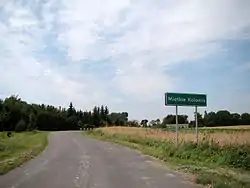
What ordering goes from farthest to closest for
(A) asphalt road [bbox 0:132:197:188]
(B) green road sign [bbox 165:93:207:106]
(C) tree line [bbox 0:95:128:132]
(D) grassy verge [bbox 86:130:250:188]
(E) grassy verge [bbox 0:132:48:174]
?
(C) tree line [bbox 0:95:128:132] < (B) green road sign [bbox 165:93:207:106] < (E) grassy verge [bbox 0:132:48:174] < (D) grassy verge [bbox 86:130:250:188] < (A) asphalt road [bbox 0:132:197:188]

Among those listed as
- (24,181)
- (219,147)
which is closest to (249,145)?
(219,147)

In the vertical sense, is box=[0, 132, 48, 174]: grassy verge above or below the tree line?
below

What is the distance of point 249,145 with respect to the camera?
1802cm

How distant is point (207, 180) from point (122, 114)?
157 m

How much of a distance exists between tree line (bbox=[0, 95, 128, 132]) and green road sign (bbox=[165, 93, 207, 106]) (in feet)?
229

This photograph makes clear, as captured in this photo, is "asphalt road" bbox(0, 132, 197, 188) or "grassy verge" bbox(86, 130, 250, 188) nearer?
"asphalt road" bbox(0, 132, 197, 188)

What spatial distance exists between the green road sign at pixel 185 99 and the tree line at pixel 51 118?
6973cm

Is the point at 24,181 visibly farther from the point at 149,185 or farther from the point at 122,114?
the point at 122,114

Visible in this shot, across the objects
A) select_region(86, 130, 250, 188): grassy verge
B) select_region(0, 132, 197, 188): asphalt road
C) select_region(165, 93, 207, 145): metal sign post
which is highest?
select_region(165, 93, 207, 145): metal sign post

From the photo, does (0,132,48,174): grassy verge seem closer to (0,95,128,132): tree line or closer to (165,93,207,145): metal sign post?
(165,93,207,145): metal sign post

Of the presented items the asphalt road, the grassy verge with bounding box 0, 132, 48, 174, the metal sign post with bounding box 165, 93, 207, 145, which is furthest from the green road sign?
the grassy verge with bounding box 0, 132, 48, 174

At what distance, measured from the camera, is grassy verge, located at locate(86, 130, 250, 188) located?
12531mm

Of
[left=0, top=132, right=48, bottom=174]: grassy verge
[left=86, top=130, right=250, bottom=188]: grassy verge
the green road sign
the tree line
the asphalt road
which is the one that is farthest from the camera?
the tree line

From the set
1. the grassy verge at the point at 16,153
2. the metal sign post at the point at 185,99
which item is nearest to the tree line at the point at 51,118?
the grassy verge at the point at 16,153
